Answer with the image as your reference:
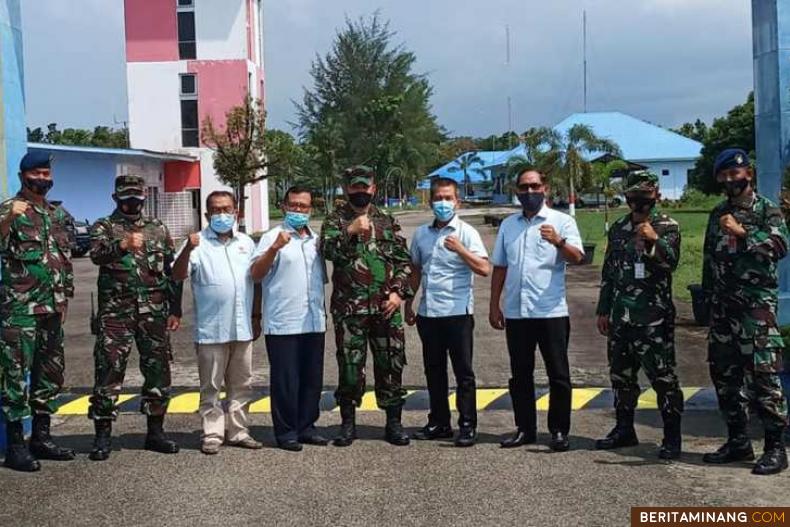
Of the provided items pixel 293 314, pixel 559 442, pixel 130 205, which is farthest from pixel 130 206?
pixel 559 442

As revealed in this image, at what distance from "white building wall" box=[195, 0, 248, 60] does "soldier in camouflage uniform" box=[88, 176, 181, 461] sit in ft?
119

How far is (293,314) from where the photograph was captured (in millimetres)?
6434

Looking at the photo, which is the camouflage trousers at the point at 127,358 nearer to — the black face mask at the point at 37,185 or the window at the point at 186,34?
the black face mask at the point at 37,185

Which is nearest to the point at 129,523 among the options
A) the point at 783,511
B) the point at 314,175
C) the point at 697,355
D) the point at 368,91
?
the point at 783,511

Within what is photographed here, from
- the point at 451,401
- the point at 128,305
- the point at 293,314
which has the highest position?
the point at 128,305

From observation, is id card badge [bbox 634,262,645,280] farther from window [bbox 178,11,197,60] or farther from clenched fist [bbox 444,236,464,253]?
window [bbox 178,11,197,60]

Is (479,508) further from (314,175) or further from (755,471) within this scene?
(314,175)

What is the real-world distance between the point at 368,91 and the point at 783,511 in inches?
2375

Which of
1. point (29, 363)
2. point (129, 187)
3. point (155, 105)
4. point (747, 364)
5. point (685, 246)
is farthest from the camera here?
point (155, 105)

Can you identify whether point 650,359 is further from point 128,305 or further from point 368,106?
point 368,106

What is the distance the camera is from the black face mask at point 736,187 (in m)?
5.79

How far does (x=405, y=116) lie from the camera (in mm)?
64625

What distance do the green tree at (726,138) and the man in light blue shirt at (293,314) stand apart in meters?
39.2

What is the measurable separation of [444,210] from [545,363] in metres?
1.29
